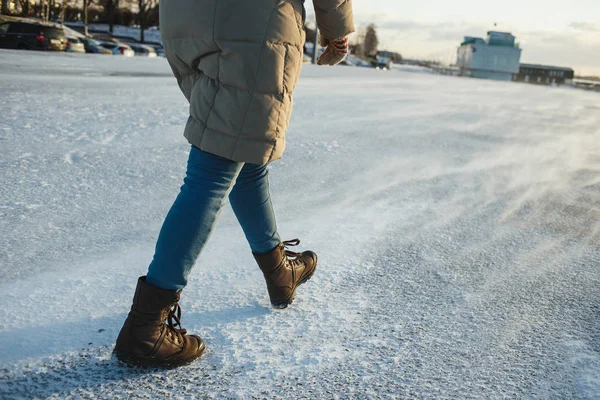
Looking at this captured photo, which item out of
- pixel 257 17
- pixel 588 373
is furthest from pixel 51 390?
pixel 588 373

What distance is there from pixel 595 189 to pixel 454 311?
2.27 meters

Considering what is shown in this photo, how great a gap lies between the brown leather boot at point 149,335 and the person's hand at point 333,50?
30.6 inches

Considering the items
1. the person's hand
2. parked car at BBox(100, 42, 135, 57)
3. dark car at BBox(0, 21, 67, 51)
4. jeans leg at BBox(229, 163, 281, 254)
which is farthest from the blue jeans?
parked car at BBox(100, 42, 135, 57)

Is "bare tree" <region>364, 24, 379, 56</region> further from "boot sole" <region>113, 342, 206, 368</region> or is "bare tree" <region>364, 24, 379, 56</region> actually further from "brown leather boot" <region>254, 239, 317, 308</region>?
"boot sole" <region>113, 342, 206, 368</region>

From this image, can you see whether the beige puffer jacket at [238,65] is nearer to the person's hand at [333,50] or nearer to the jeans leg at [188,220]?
the jeans leg at [188,220]

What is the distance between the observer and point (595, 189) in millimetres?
3322

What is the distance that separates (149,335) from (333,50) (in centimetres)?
94

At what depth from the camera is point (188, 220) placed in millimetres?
1240

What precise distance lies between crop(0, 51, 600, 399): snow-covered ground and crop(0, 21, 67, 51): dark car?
14.7 m

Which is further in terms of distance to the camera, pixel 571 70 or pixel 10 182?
pixel 571 70

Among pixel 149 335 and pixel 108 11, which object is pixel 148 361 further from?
pixel 108 11

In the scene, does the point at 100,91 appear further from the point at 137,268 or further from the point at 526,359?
the point at 526,359

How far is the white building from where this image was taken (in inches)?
3967

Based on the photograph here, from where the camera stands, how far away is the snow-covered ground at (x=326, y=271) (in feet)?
4.10
